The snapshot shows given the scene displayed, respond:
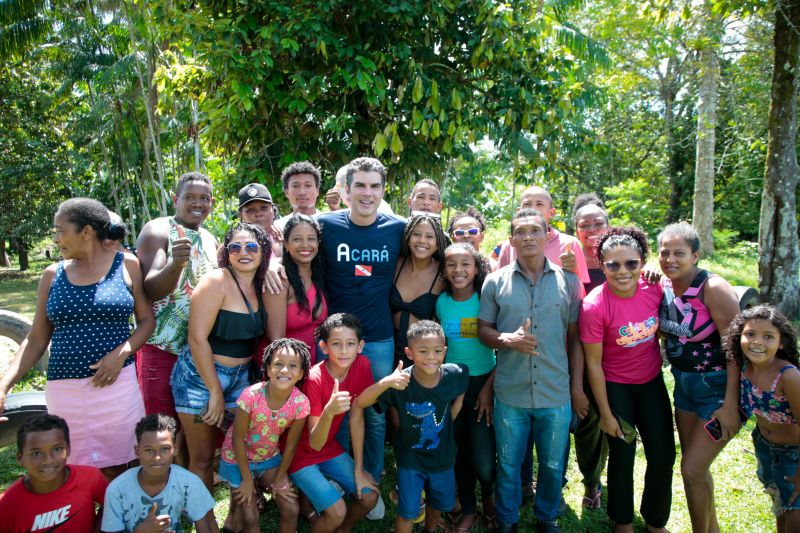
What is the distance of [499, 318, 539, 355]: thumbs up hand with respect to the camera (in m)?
3.27

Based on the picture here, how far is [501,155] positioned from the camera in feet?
23.0

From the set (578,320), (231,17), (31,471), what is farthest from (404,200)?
(31,471)

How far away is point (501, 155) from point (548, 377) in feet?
13.6

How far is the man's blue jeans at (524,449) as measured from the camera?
3498 mm

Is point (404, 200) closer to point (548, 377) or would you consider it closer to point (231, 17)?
point (231, 17)

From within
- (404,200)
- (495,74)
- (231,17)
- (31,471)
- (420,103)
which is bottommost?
(31,471)

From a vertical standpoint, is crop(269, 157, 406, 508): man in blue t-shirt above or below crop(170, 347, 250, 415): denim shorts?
above

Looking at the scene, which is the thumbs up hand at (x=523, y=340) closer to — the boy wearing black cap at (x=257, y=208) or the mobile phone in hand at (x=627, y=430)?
the mobile phone in hand at (x=627, y=430)

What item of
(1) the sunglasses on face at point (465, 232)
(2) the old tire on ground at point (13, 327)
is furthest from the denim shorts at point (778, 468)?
(2) the old tire on ground at point (13, 327)

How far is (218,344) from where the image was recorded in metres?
3.30

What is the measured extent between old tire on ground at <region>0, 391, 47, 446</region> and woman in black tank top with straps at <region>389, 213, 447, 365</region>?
11.1ft

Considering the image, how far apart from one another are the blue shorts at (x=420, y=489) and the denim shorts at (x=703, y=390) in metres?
1.55

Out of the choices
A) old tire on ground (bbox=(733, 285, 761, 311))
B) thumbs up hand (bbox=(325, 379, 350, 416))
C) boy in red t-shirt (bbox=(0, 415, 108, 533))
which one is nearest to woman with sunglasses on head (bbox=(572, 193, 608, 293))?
thumbs up hand (bbox=(325, 379, 350, 416))

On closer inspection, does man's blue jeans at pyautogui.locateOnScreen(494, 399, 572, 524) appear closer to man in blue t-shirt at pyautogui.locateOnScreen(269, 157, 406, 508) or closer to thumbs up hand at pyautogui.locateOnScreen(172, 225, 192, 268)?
man in blue t-shirt at pyautogui.locateOnScreen(269, 157, 406, 508)
